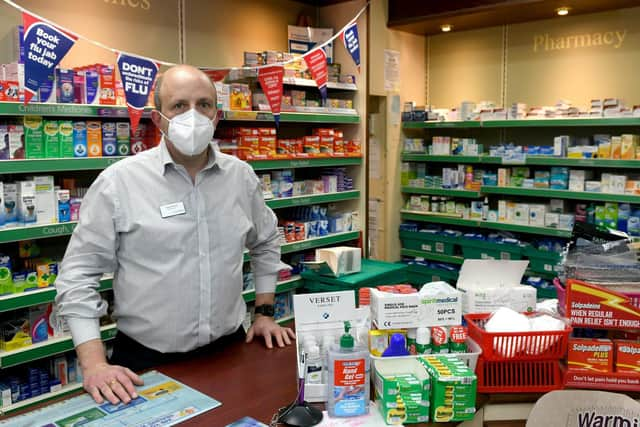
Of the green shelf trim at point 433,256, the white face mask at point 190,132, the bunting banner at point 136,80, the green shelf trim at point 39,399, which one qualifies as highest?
the bunting banner at point 136,80

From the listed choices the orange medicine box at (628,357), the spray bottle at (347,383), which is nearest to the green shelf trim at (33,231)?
the spray bottle at (347,383)

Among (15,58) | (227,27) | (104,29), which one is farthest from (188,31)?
(15,58)

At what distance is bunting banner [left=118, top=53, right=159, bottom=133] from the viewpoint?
339 cm

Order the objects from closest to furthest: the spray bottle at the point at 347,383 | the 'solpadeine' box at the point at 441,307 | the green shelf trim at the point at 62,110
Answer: the spray bottle at the point at 347,383 → the 'solpadeine' box at the point at 441,307 → the green shelf trim at the point at 62,110

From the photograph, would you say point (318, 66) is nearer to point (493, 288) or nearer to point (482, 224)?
point (482, 224)

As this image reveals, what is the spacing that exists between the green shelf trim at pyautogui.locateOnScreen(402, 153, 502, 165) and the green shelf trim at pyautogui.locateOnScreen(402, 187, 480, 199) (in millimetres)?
286

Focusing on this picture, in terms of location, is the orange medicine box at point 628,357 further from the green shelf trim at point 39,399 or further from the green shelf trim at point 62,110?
the green shelf trim at point 62,110

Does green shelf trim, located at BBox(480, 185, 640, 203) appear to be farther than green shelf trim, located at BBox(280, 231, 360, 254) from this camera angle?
No

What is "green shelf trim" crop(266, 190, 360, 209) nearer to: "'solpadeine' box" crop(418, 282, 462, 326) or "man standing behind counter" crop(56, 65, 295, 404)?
"man standing behind counter" crop(56, 65, 295, 404)

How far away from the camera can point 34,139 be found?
3311mm

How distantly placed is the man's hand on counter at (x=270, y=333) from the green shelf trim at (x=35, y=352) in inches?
65.9

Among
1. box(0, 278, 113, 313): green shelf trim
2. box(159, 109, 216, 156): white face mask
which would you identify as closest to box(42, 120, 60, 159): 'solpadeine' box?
box(0, 278, 113, 313): green shelf trim

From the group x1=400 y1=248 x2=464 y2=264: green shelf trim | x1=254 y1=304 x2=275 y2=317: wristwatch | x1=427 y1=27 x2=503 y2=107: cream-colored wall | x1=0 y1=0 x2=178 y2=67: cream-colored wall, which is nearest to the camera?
x1=254 y1=304 x2=275 y2=317: wristwatch

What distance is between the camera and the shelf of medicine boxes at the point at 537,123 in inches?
177
